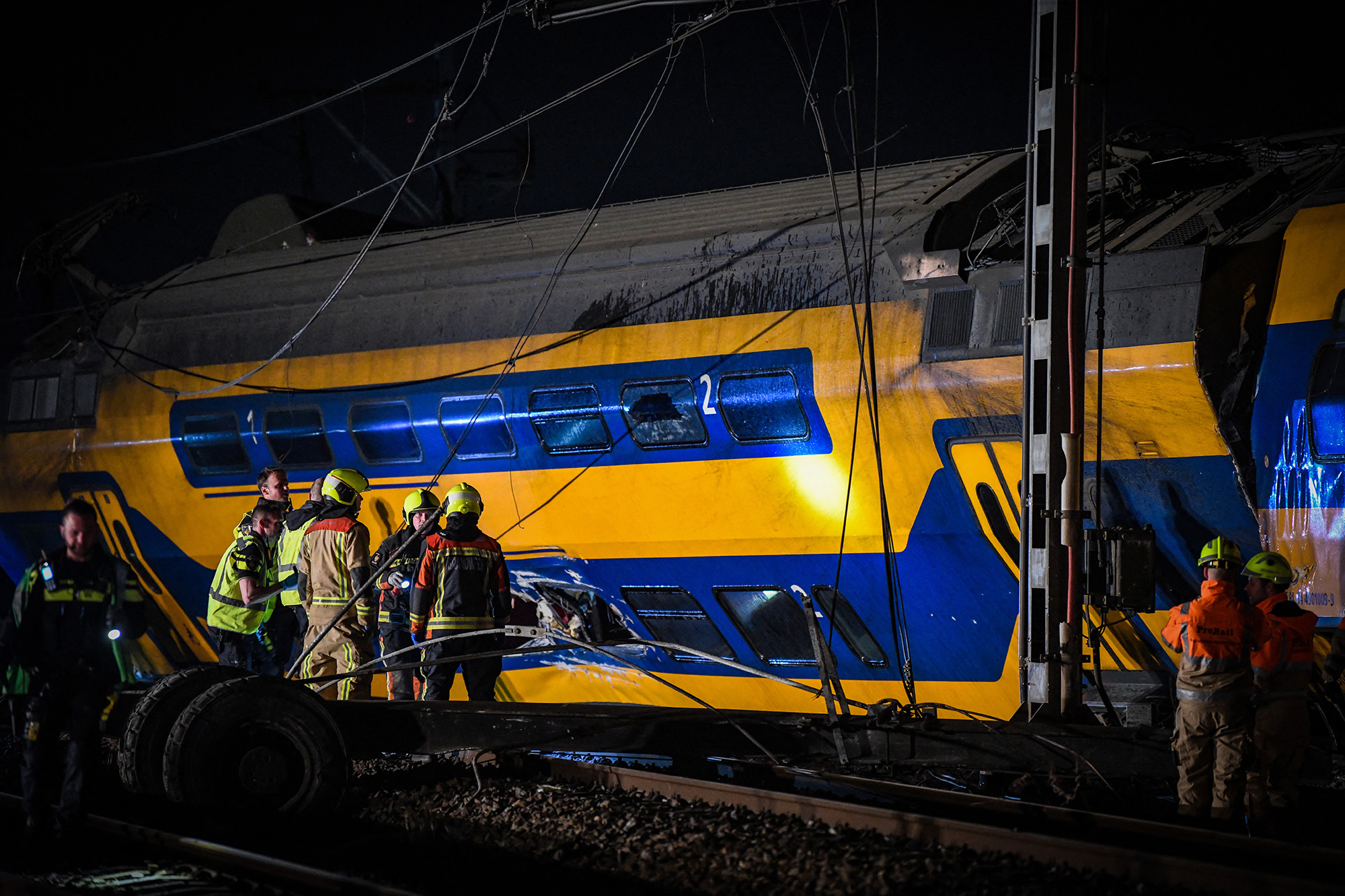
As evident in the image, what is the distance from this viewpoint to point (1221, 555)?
6.10 meters

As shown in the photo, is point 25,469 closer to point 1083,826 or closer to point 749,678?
point 749,678

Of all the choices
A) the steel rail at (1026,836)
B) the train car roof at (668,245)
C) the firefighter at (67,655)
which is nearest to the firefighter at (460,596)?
the steel rail at (1026,836)

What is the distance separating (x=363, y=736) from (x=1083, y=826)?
3.72 meters

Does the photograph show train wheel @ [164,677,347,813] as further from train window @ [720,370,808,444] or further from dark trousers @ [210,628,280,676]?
train window @ [720,370,808,444]

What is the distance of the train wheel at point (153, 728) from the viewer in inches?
247

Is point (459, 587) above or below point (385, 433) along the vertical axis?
below

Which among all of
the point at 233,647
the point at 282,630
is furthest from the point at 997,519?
the point at 282,630

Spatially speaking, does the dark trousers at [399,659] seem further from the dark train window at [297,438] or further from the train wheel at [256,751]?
the train wheel at [256,751]

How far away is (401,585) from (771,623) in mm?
2801

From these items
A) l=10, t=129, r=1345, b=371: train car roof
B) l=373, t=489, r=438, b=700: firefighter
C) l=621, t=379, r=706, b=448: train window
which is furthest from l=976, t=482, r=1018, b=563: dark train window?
l=373, t=489, r=438, b=700: firefighter

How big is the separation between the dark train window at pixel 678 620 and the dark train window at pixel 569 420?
1149 millimetres

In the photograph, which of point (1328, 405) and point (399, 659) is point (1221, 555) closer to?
point (1328, 405)

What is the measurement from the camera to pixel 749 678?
9000 mm

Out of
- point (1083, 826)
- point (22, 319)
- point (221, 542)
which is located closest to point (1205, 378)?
point (1083, 826)
